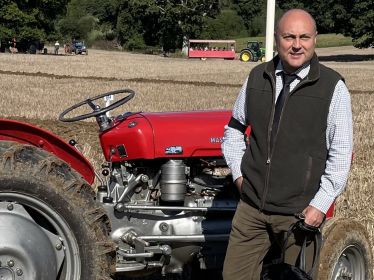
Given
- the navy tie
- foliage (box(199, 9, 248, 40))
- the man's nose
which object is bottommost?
the navy tie

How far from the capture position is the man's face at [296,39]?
2863 mm

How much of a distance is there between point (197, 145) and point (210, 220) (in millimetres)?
458

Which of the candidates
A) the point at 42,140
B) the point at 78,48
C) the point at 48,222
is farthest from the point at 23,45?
the point at 48,222

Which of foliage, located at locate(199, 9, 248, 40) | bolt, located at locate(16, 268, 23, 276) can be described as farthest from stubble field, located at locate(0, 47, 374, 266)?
foliage, located at locate(199, 9, 248, 40)

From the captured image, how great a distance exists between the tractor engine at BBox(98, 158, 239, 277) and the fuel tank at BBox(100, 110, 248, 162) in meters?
0.09

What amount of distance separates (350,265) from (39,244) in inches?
67.5

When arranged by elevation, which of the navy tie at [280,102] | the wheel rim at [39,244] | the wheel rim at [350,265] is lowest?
the wheel rim at [350,265]

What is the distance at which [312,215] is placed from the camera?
112 inches

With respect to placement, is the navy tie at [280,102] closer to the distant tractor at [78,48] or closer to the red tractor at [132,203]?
the red tractor at [132,203]

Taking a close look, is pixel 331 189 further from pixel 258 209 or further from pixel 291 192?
pixel 258 209

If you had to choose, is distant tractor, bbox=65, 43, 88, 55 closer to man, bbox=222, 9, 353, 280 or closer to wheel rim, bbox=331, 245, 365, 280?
wheel rim, bbox=331, 245, 365, 280

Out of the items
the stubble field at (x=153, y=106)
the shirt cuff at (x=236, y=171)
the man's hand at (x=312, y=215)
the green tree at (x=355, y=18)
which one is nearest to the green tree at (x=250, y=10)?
the green tree at (x=355, y=18)

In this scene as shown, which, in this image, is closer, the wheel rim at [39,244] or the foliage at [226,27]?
the wheel rim at [39,244]

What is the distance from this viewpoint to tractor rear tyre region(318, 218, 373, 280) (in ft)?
10.7
